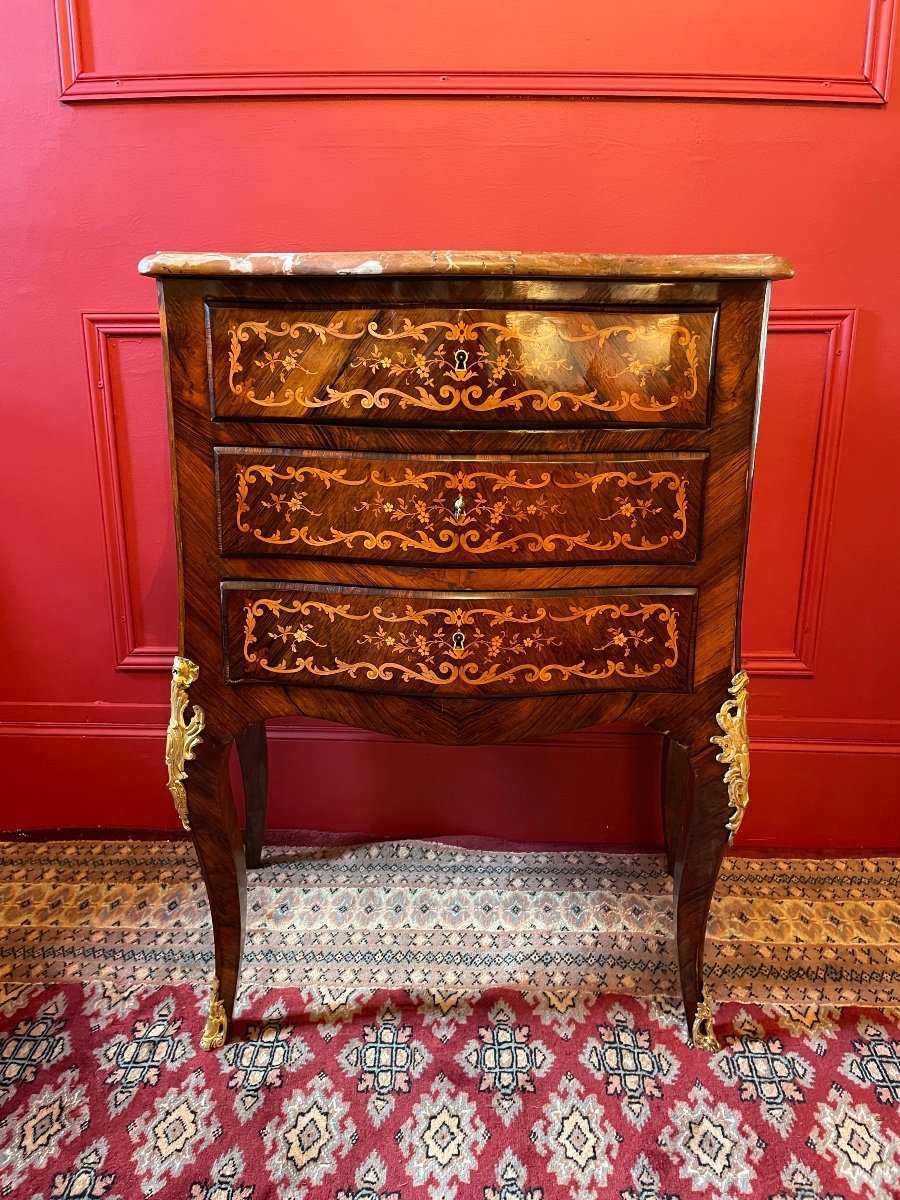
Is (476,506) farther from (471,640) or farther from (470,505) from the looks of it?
(471,640)

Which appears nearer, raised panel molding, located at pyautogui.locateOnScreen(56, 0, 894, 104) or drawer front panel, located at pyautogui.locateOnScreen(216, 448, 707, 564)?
drawer front panel, located at pyautogui.locateOnScreen(216, 448, 707, 564)

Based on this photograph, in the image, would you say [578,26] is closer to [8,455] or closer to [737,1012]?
[8,455]

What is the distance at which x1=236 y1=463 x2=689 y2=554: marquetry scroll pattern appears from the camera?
0.92 m

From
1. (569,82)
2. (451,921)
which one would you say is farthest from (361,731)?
(569,82)

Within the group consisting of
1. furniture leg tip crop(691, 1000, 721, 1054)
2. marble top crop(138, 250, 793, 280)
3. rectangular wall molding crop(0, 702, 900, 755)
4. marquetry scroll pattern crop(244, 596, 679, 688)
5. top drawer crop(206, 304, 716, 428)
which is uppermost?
marble top crop(138, 250, 793, 280)

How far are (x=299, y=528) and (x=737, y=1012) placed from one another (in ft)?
3.39

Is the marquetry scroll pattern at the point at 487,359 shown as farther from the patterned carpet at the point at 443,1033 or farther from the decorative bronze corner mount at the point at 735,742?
the patterned carpet at the point at 443,1033

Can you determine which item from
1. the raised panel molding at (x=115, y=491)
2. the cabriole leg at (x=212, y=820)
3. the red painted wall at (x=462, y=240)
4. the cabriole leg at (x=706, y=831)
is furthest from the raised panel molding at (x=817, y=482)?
the raised panel molding at (x=115, y=491)

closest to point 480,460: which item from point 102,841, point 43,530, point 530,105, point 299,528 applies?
point 299,528

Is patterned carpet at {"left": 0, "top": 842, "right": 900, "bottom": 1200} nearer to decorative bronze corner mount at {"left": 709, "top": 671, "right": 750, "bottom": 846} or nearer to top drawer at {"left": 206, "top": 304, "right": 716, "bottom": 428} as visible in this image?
decorative bronze corner mount at {"left": 709, "top": 671, "right": 750, "bottom": 846}

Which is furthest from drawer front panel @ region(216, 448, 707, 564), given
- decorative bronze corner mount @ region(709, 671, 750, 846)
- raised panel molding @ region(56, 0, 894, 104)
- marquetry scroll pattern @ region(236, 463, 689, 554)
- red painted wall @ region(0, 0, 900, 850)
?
raised panel molding @ region(56, 0, 894, 104)

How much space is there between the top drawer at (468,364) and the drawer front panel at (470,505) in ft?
0.18

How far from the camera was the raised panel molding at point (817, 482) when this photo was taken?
1411 millimetres

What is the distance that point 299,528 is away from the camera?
3.11ft
